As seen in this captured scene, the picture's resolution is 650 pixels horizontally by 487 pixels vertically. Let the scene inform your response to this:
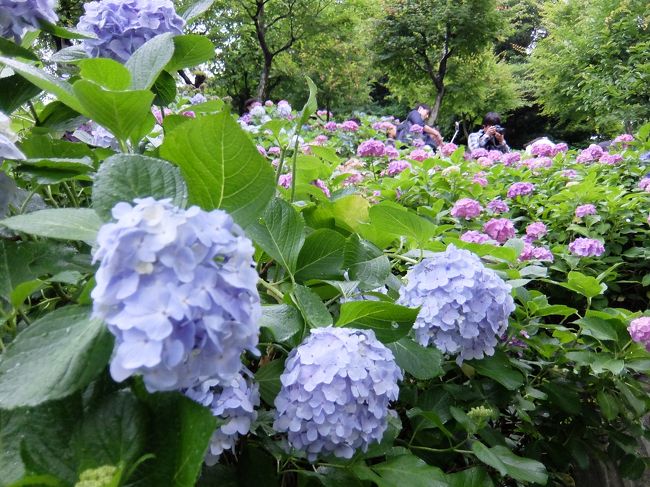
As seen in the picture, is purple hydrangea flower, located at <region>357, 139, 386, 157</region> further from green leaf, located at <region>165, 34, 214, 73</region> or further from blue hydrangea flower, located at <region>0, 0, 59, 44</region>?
blue hydrangea flower, located at <region>0, 0, 59, 44</region>

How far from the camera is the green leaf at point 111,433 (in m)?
0.36

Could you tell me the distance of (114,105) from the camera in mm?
479

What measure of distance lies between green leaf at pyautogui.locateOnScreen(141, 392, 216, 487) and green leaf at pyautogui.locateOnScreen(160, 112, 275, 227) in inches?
5.9

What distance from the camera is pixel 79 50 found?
2.51 feet

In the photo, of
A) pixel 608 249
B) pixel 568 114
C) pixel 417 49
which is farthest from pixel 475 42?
pixel 608 249

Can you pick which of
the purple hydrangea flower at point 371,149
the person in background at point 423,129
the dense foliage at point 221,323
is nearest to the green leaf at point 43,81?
the dense foliage at point 221,323

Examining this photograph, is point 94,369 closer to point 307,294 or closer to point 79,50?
point 307,294

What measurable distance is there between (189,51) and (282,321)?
42cm

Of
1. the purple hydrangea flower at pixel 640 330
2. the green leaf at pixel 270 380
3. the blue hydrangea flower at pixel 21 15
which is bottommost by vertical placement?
the purple hydrangea flower at pixel 640 330

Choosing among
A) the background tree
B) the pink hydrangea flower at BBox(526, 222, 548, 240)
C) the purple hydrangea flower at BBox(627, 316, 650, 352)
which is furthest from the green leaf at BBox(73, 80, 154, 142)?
the background tree

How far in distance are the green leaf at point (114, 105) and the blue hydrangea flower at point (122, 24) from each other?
301 mm

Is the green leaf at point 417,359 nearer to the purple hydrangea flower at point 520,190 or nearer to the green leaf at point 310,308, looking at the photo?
the green leaf at point 310,308

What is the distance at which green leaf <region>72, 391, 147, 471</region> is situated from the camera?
0.36 m

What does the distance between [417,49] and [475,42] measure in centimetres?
129
